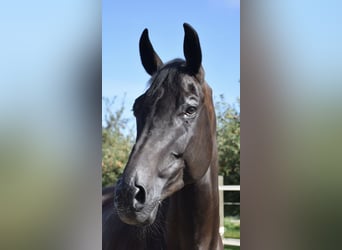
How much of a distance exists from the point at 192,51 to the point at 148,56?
163mm

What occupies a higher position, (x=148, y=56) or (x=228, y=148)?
(x=148, y=56)

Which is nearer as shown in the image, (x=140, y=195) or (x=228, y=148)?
(x=140, y=195)

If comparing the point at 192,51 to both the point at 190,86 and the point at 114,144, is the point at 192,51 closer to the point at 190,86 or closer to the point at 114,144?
the point at 190,86

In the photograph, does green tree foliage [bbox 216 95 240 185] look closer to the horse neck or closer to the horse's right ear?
the horse neck

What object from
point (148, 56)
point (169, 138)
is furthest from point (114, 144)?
point (169, 138)

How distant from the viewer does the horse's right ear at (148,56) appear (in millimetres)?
1019

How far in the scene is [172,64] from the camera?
942mm

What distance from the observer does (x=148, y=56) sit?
1034 millimetres

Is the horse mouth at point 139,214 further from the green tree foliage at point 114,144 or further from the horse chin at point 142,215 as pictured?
the green tree foliage at point 114,144

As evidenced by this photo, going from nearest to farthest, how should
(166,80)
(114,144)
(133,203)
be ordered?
1. (133,203)
2. (166,80)
3. (114,144)
